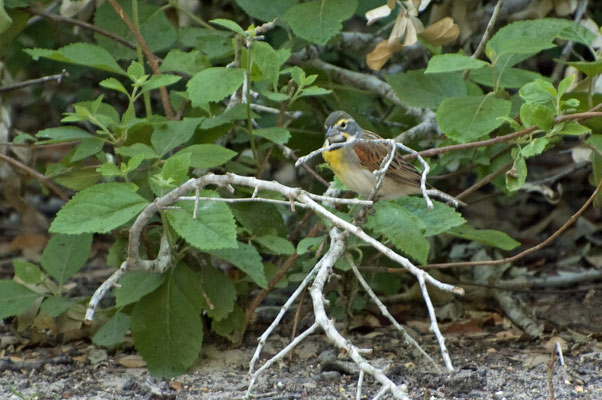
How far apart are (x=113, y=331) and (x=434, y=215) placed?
1759 millimetres

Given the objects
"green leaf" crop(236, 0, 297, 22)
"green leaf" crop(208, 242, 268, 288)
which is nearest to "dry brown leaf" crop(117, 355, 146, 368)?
"green leaf" crop(208, 242, 268, 288)

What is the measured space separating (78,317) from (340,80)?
6.90ft

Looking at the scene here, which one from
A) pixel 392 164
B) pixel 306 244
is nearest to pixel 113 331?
pixel 306 244

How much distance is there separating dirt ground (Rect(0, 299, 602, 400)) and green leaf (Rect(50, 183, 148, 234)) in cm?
83

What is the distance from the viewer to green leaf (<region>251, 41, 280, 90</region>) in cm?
412

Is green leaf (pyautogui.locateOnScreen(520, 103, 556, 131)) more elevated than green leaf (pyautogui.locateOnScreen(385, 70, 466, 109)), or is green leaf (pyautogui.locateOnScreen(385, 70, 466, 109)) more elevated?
green leaf (pyautogui.locateOnScreen(520, 103, 556, 131))

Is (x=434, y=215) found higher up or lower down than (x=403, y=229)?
lower down

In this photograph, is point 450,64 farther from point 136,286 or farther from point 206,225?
point 136,286

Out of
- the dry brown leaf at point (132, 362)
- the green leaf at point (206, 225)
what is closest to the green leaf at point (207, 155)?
the green leaf at point (206, 225)

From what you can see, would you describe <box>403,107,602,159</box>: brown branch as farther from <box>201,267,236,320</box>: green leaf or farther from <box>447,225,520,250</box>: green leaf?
<box>201,267,236,320</box>: green leaf

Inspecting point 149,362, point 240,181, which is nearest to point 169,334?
point 149,362

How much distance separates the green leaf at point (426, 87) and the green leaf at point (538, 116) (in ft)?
2.32

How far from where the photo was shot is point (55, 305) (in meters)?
4.48

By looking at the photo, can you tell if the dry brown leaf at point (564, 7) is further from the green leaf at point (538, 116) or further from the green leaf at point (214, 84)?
the green leaf at point (214, 84)
